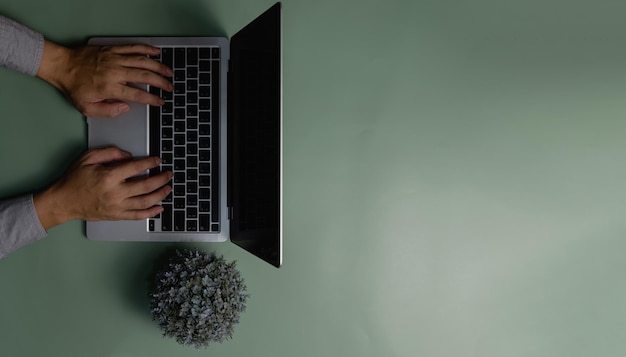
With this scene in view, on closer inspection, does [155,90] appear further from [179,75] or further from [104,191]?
[104,191]

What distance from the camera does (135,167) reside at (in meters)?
1.41

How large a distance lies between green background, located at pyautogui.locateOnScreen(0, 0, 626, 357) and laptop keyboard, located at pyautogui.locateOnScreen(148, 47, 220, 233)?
0.11 meters

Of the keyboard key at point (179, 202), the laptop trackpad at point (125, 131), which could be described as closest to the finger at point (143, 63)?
the laptop trackpad at point (125, 131)

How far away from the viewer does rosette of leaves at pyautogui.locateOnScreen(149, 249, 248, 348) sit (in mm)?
1333

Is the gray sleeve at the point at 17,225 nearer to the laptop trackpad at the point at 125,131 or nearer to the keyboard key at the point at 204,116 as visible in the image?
the laptop trackpad at the point at 125,131

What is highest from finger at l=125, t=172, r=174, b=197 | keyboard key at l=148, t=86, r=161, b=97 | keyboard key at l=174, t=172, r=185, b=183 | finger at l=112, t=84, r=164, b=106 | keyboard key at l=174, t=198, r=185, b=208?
keyboard key at l=148, t=86, r=161, b=97

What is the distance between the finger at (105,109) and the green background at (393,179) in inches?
6.2

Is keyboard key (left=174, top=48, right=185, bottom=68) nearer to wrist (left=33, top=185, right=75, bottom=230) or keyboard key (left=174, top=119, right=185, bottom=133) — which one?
keyboard key (left=174, top=119, right=185, bottom=133)

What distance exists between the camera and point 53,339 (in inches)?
60.6

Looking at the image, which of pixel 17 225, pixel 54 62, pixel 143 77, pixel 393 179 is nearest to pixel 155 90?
pixel 143 77

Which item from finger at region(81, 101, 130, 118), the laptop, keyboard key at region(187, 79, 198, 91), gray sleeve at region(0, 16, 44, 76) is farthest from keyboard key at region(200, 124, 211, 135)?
gray sleeve at region(0, 16, 44, 76)

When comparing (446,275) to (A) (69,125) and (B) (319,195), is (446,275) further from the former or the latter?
(A) (69,125)

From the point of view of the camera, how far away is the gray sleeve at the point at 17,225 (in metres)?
1.42

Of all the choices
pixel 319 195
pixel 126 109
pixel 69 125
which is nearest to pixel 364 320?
pixel 319 195
